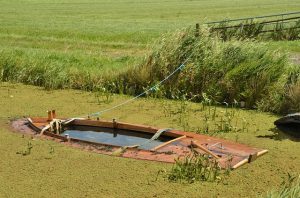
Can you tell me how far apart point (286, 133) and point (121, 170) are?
3031mm

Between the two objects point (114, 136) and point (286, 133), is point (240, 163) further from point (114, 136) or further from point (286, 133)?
point (114, 136)

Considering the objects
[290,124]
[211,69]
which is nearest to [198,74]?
[211,69]

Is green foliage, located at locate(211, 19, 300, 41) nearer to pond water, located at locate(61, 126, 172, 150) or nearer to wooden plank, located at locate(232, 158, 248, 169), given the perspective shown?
pond water, located at locate(61, 126, 172, 150)

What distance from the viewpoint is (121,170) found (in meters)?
6.23

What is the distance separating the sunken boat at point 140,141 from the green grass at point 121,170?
0.22 meters

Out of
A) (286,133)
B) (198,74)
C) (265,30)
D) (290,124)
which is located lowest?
(286,133)

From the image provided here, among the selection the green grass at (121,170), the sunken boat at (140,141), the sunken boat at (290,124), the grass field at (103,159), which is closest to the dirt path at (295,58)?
the grass field at (103,159)

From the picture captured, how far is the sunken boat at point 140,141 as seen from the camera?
21.9ft

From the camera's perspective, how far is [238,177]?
596cm

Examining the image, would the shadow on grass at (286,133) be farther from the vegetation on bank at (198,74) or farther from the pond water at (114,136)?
the pond water at (114,136)

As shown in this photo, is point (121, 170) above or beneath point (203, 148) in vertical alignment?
beneath

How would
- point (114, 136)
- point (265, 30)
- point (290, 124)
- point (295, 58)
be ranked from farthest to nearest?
point (265, 30)
point (295, 58)
point (114, 136)
point (290, 124)

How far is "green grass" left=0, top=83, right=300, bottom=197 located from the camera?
5.58 meters

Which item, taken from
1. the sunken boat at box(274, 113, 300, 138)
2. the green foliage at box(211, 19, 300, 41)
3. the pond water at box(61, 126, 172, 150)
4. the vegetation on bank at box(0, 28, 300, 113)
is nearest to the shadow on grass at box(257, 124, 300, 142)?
the sunken boat at box(274, 113, 300, 138)
